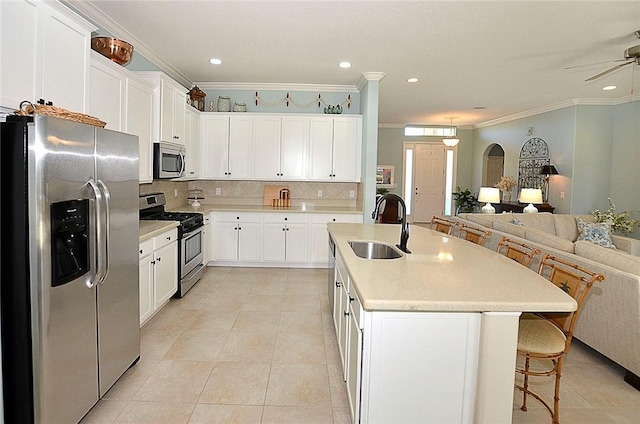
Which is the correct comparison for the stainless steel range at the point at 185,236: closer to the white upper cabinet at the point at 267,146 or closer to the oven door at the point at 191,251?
the oven door at the point at 191,251

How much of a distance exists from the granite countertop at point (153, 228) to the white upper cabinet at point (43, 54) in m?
1.11

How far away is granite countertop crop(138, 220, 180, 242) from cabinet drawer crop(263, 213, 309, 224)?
1649 mm

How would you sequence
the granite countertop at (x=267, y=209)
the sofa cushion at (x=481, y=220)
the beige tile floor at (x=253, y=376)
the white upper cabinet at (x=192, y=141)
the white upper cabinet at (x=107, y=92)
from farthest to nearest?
the granite countertop at (x=267, y=209), the white upper cabinet at (x=192, y=141), the sofa cushion at (x=481, y=220), the white upper cabinet at (x=107, y=92), the beige tile floor at (x=253, y=376)

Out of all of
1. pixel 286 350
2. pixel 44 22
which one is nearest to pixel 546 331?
pixel 286 350

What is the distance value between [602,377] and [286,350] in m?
2.30

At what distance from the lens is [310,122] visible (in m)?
5.91

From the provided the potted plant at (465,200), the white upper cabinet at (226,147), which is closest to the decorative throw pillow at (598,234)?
the white upper cabinet at (226,147)

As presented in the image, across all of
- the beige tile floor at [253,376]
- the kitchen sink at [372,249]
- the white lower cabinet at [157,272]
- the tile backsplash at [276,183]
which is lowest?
the beige tile floor at [253,376]

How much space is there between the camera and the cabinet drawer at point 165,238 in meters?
3.69

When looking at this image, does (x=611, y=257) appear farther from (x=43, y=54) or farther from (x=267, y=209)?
(x=267, y=209)

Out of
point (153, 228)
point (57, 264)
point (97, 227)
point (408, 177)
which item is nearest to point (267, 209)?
point (153, 228)

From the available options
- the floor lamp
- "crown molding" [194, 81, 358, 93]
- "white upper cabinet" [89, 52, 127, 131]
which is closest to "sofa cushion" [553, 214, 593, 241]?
the floor lamp

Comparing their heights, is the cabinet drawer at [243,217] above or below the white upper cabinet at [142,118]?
below

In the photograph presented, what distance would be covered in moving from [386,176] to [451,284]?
29.5 feet
